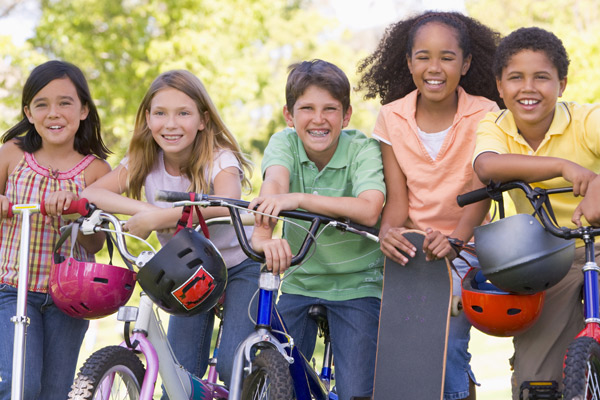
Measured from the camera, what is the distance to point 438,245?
10.7 feet

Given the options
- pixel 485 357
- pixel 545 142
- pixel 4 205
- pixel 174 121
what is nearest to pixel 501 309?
pixel 545 142

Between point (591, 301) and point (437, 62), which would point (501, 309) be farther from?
point (437, 62)

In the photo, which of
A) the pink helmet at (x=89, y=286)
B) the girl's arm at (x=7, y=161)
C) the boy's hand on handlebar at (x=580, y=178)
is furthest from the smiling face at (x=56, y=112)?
the boy's hand on handlebar at (x=580, y=178)

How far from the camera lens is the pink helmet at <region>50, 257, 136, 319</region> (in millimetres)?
3158

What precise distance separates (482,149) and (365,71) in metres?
1.34

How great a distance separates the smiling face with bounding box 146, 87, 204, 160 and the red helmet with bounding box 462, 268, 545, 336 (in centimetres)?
154

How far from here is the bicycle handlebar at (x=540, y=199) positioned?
9.07ft

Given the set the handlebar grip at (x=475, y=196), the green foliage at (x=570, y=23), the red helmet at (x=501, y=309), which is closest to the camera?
the red helmet at (x=501, y=309)

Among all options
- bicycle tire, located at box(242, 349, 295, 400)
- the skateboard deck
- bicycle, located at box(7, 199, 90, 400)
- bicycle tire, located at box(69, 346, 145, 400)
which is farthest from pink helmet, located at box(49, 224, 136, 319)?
the skateboard deck

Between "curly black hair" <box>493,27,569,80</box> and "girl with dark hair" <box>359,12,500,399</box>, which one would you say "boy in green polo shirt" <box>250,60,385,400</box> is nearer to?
"girl with dark hair" <box>359,12,500,399</box>

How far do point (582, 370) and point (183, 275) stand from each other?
144 centimetres

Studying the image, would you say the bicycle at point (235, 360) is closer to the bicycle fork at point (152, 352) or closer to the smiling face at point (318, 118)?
the bicycle fork at point (152, 352)

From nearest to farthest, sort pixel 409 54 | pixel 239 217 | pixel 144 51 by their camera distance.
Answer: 1. pixel 239 217
2. pixel 409 54
3. pixel 144 51

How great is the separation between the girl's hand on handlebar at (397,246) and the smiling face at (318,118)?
0.54 metres
